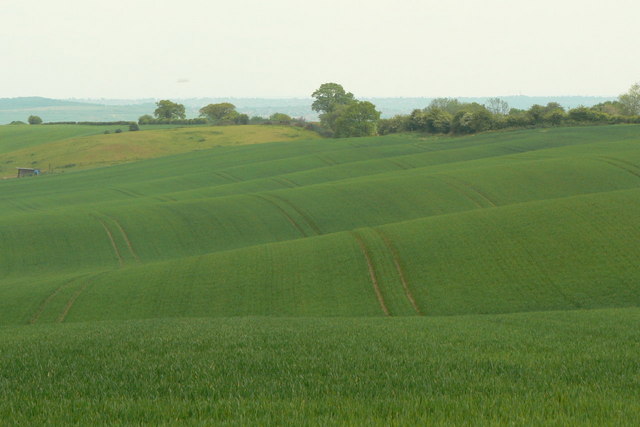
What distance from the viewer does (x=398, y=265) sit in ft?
104

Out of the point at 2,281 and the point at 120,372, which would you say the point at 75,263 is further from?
the point at 120,372

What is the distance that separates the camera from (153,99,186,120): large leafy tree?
620 feet

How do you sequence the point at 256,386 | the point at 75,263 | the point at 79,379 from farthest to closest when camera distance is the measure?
the point at 75,263, the point at 79,379, the point at 256,386

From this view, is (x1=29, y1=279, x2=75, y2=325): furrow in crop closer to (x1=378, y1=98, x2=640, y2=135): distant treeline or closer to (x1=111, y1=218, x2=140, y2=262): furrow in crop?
(x1=111, y1=218, x2=140, y2=262): furrow in crop

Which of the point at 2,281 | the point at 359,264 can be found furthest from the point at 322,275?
the point at 2,281

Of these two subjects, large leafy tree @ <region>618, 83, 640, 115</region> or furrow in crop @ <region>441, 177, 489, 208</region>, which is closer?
furrow in crop @ <region>441, 177, 489, 208</region>

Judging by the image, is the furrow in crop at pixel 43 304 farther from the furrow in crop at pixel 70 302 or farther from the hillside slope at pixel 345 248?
the furrow in crop at pixel 70 302

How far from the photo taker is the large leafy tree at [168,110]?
18912 cm

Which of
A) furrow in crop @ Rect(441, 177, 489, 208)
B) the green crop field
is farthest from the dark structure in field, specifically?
furrow in crop @ Rect(441, 177, 489, 208)

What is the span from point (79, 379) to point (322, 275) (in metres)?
20.0

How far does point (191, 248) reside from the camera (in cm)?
4222

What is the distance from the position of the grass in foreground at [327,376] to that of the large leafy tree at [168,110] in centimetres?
17942

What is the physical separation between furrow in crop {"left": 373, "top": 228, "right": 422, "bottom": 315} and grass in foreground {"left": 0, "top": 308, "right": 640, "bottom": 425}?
387 inches

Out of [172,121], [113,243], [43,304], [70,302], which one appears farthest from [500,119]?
[172,121]
